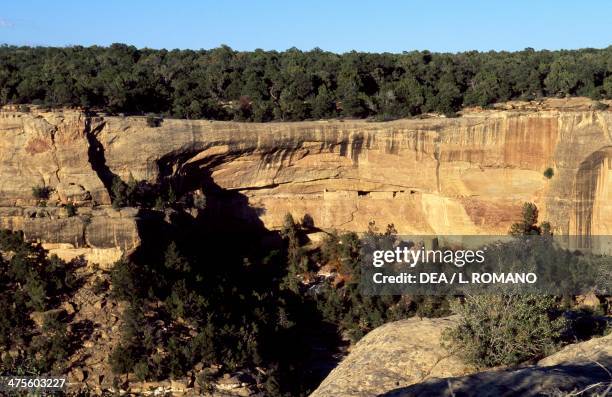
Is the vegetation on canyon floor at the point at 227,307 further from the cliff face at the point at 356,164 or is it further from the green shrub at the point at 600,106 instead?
the green shrub at the point at 600,106

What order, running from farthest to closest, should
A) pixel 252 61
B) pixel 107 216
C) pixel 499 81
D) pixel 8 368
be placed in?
pixel 252 61
pixel 499 81
pixel 107 216
pixel 8 368

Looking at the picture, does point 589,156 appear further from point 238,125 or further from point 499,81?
point 238,125

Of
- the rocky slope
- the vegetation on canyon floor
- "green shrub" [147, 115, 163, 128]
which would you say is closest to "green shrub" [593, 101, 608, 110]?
the vegetation on canyon floor

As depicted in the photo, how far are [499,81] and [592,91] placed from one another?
4449mm

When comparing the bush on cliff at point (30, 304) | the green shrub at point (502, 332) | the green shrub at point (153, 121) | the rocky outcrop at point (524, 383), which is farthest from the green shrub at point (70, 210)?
the rocky outcrop at point (524, 383)

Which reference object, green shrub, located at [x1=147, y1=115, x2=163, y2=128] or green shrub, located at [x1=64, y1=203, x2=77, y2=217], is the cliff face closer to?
green shrub, located at [x1=147, y1=115, x2=163, y2=128]

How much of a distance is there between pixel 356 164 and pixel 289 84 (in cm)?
656

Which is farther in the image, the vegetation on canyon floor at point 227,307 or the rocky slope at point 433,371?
the vegetation on canyon floor at point 227,307

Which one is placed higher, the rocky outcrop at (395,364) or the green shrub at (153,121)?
the green shrub at (153,121)

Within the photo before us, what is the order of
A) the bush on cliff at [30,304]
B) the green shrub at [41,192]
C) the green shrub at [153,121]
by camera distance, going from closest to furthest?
the bush on cliff at [30,304]
the green shrub at [41,192]
the green shrub at [153,121]

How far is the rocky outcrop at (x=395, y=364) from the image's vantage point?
12.3 metres

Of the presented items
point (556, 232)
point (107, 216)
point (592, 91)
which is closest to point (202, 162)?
point (107, 216)

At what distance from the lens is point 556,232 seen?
90.0ft

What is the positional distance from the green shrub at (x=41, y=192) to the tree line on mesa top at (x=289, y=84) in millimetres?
3877
